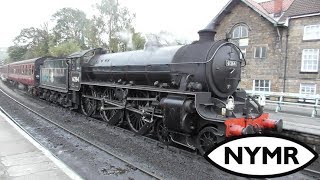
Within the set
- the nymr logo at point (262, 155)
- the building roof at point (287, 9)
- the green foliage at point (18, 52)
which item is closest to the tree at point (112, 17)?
the building roof at point (287, 9)

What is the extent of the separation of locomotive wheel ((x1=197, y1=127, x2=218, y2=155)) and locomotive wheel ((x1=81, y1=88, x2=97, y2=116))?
629 centimetres

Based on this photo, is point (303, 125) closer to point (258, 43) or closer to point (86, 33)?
point (258, 43)

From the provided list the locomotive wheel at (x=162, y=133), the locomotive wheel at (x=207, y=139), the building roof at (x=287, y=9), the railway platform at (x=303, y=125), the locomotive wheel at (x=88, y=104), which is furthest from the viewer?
the building roof at (x=287, y=9)

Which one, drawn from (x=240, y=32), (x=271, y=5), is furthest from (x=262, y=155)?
(x=271, y=5)

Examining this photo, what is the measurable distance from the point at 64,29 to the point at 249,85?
48315 mm

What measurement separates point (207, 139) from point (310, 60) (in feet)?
54.5

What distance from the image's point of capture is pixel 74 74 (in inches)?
546

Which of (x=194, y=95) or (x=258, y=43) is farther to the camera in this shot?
(x=258, y=43)

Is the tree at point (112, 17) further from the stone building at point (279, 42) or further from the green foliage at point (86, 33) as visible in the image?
the stone building at point (279, 42)

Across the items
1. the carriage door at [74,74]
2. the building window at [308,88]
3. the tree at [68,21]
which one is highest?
the tree at [68,21]

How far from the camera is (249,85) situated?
2502 centimetres

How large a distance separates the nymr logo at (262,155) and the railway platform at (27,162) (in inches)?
153

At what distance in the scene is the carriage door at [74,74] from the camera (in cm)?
1345

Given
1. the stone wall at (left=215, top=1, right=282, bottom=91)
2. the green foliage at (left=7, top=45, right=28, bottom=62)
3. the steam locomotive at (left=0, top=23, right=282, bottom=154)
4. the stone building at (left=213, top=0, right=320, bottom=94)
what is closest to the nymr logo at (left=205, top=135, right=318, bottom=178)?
the steam locomotive at (left=0, top=23, right=282, bottom=154)
